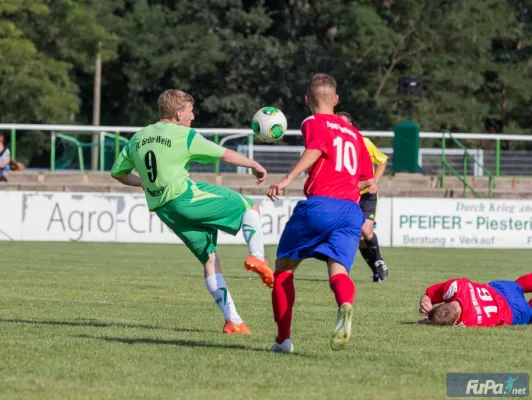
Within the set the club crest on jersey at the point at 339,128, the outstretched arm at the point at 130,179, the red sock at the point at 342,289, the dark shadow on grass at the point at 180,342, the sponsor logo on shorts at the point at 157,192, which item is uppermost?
the club crest on jersey at the point at 339,128

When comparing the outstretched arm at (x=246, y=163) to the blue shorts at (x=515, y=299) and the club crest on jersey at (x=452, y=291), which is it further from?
the blue shorts at (x=515, y=299)

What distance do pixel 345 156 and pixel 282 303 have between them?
1.04 meters

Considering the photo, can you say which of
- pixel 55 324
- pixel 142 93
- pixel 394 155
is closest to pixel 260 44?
Answer: pixel 142 93

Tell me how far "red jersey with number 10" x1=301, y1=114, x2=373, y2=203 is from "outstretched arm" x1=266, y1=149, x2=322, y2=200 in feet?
0.15

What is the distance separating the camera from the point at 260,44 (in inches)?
1969

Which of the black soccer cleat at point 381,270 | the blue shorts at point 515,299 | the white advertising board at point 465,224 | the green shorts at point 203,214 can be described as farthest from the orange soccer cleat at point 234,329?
the white advertising board at point 465,224

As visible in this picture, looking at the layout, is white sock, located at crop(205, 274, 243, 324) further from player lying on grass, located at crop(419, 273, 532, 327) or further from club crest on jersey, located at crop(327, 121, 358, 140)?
club crest on jersey, located at crop(327, 121, 358, 140)

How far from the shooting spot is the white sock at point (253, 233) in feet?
28.4

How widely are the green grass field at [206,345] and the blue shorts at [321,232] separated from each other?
2.16ft

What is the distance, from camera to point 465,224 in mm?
25266

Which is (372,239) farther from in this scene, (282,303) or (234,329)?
(282,303)

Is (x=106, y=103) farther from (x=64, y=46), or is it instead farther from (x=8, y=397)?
(x=8, y=397)

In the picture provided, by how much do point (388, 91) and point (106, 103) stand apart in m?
12.6

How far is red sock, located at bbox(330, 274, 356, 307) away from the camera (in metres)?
7.37
